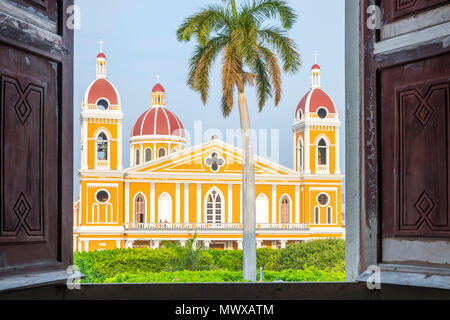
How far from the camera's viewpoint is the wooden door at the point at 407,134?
2299mm

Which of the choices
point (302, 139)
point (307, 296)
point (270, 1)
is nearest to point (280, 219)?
point (302, 139)

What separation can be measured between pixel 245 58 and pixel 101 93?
19.3m

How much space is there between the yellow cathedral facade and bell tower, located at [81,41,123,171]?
0.05 metres

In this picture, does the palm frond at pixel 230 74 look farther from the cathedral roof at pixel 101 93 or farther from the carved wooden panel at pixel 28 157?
the cathedral roof at pixel 101 93

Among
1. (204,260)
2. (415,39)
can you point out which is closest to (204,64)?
(204,260)

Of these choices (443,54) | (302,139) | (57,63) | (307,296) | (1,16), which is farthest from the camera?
(302,139)

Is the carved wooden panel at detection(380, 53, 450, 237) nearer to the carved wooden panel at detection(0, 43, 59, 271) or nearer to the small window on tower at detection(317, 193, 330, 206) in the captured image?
the carved wooden panel at detection(0, 43, 59, 271)

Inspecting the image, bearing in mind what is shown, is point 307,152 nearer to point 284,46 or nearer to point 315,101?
point 315,101

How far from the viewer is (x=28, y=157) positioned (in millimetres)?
2287

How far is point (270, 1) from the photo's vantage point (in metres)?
12.5

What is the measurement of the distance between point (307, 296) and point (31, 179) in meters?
1.24

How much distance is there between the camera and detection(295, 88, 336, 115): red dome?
105 feet
